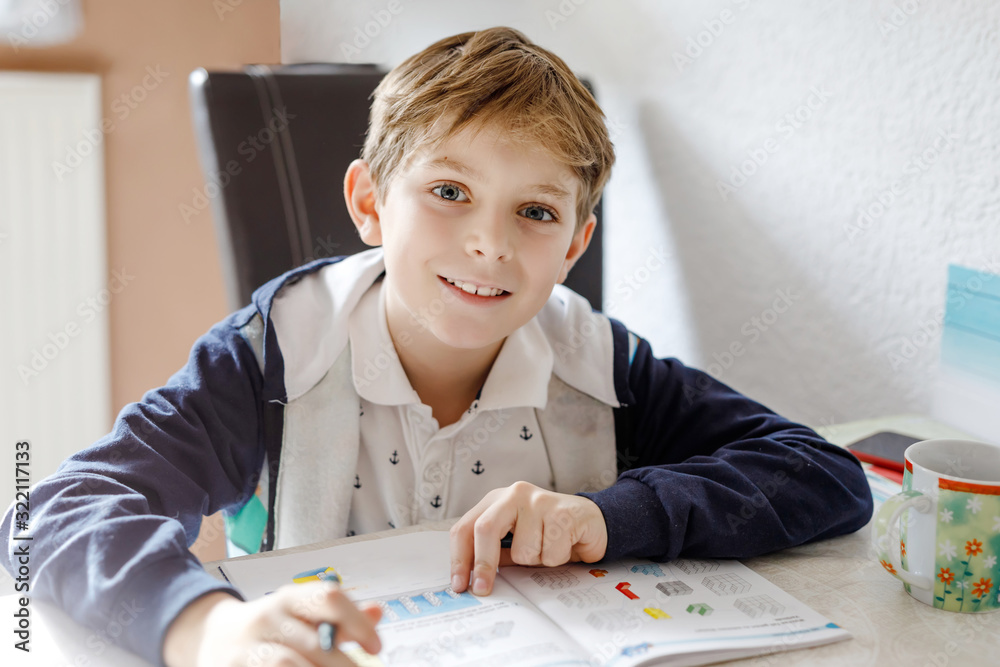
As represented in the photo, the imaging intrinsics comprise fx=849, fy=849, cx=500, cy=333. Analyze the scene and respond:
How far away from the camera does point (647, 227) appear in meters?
1.49

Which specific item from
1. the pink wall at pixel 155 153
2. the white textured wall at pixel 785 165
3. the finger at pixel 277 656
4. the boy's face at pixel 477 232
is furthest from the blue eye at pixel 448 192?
the pink wall at pixel 155 153

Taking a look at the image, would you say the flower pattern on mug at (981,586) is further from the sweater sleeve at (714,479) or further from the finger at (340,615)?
the finger at (340,615)

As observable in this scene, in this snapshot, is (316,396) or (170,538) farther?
(316,396)

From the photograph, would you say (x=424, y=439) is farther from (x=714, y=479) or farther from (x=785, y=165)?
(x=785, y=165)

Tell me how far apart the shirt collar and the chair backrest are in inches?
7.6

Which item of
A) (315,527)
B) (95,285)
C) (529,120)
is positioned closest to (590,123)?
(529,120)

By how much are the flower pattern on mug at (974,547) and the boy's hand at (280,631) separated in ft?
1.36

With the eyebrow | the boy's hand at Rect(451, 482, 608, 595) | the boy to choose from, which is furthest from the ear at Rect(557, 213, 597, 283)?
the boy's hand at Rect(451, 482, 608, 595)

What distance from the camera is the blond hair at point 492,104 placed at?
2.47ft

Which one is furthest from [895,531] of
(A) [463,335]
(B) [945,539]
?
(A) [463,335]

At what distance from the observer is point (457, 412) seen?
91cm

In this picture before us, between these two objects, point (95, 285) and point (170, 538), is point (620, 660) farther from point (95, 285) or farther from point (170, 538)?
point (95, 285)

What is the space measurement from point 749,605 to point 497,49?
531 millimetres

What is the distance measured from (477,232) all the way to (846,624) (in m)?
0.42
